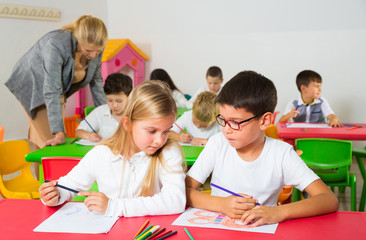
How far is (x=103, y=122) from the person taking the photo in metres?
2.76

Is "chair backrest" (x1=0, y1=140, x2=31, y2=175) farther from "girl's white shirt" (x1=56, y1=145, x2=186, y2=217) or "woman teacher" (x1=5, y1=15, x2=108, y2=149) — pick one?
"girl's white shirt" (x1=56, y1=145, x2=186, y2=217)

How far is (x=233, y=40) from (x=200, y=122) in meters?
2.72

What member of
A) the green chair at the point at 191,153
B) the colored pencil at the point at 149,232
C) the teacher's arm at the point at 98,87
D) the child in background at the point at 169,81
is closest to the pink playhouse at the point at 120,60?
the child in background at the point at 169,81

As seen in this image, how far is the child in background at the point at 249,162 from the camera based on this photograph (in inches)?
47.7

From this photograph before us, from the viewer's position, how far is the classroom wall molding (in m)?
4.89

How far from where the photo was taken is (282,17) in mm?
4777

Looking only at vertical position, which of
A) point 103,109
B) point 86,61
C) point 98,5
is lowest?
point 103,109

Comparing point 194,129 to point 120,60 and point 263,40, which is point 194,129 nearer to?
point 263,40

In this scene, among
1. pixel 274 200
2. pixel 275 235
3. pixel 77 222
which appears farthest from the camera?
pixel 274 200

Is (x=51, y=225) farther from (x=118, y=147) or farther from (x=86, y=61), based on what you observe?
(x=86, y=61)

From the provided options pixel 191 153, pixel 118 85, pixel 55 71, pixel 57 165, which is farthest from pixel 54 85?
pixel 191 153

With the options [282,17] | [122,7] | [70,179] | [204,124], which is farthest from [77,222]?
[122,7]

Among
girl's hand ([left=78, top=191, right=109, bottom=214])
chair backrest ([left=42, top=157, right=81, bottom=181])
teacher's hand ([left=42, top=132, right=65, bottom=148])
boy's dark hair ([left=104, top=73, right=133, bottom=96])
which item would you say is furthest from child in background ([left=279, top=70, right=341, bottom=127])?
girl's hand ([left=78, top=191, right=109, bottom=214])

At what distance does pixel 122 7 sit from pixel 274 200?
5.10m
